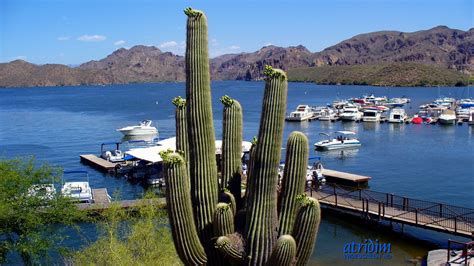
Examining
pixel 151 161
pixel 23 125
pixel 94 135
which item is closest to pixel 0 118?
pixel 23 125

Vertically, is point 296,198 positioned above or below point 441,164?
above

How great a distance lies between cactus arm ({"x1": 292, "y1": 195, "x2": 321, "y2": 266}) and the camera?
1023 cm

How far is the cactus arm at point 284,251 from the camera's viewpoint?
9914mm

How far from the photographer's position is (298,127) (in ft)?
265

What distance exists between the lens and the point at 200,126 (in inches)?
436

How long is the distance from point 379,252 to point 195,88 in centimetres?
1843

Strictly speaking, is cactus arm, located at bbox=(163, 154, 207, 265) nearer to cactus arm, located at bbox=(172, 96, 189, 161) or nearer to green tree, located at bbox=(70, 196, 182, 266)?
cactus arm, located at bbox=(172, 96, 189, 161)

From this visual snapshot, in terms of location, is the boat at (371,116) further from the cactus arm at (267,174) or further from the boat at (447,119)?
the cactus arm at (267,174)

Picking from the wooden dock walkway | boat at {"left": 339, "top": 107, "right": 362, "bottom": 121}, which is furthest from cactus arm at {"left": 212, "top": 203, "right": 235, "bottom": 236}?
boat at {"left": 339, "top": 107, "right": 362, "bottom": 121}

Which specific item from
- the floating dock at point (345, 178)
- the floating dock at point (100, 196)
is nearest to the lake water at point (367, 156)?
the floating dock at point (345, 178)

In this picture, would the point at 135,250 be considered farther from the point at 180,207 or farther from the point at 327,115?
the point at 327,115

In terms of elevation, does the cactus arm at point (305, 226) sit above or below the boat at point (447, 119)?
above

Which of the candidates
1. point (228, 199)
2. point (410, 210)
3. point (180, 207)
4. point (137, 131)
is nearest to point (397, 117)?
point (137, 131)

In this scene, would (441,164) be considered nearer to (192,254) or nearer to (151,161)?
(151,161)
